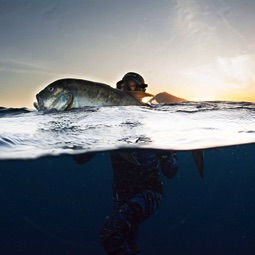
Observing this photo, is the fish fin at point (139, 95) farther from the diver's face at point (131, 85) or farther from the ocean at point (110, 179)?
the diver's face at point (131, 85)

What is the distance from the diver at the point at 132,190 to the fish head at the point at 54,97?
1398 millimetres

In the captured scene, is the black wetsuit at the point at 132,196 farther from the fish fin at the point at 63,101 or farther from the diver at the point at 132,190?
the fish fin at the point at 63,101

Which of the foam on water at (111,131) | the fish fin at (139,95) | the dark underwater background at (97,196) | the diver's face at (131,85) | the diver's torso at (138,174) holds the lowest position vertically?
the dark underwater background at (97,196)

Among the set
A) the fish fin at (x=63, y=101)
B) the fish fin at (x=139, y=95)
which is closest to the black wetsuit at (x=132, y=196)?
the fish fin at (x=139, y=95)

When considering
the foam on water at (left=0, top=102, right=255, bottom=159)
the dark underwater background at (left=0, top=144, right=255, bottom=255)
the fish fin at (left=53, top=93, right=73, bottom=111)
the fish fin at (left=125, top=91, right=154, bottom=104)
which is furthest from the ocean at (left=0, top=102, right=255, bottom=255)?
the fish fin at (left=53, top=93, right=73, bottom=111)

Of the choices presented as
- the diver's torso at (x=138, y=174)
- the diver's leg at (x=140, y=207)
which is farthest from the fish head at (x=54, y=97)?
the diver's torso at (x=138, y=174)

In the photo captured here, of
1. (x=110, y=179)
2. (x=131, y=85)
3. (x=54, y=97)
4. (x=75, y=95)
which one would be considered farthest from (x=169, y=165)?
(x=110, y=179)

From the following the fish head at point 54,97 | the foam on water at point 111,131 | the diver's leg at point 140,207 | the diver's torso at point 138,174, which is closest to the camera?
the fish head at point 54,97

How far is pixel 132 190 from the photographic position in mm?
7203

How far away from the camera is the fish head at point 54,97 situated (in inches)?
138

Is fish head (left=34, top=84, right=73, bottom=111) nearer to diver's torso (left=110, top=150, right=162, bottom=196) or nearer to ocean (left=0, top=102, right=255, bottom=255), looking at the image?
ocean (left=0, top=102, right=255, bottom=255)

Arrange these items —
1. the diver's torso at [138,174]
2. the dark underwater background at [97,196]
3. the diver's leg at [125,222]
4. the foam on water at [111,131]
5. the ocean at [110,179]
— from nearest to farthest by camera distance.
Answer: the diver's leg at [125,222] → the foam on water at [111,131] → the ocean at [110,179] → the diver's torso at [138,174] → the dark underwater background at [97,196]

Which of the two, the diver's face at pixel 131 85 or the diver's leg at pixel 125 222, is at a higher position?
the diver's face at pixel 131 85

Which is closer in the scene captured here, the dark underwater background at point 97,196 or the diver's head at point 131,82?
the diver's head at point 131,82
